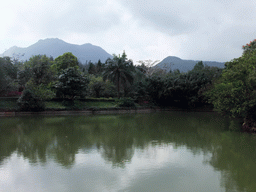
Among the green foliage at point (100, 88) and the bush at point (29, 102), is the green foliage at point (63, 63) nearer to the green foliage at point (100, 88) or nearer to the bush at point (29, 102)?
the green foliage at point (100, 88)

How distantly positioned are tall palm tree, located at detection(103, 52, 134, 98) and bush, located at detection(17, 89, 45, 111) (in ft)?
38.8

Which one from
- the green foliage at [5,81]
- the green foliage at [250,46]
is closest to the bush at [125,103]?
the green foliage at [5,81]

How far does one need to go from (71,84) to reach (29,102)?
5.31 m

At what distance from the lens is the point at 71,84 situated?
87.9 feet

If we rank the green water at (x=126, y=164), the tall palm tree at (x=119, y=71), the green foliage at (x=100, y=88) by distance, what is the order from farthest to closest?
the green foliage at (x=100, y=88), the tall palm tree at (x=119, y=71), the green water at (x=126, y=164)

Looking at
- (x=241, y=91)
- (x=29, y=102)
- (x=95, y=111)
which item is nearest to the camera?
(x=241, y=91)

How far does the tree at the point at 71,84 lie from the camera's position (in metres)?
26.7

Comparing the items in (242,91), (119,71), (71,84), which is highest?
(119,71)

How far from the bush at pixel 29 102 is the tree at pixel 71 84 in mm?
3839

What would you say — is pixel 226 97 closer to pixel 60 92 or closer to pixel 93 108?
pixel 93 108

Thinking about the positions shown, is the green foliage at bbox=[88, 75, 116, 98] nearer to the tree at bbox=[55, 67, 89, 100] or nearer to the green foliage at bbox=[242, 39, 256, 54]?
the tree at bbox=[55, 67, 89, 100]

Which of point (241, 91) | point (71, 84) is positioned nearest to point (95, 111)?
point (71, 84)

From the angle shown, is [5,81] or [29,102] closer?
[29,102]

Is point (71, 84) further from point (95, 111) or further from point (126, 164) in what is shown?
point (126, 164)
